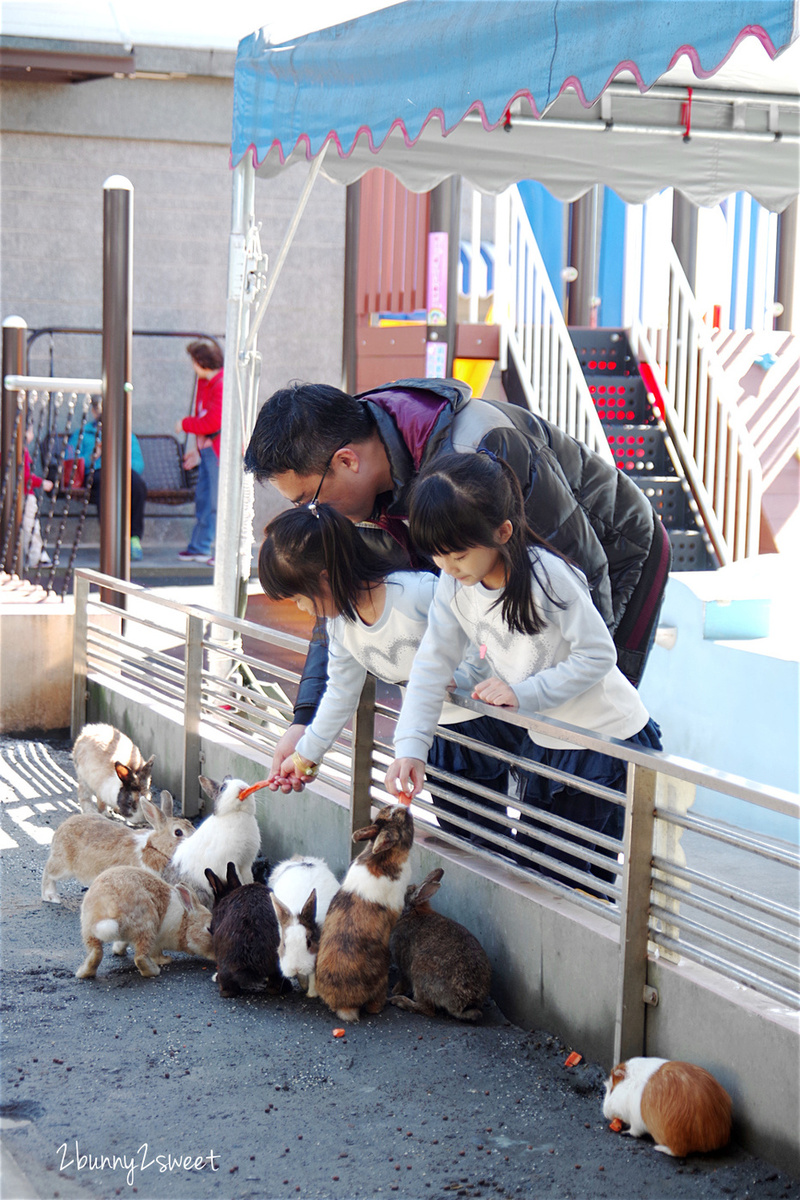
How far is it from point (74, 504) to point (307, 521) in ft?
32.7

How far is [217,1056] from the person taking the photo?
3.13 m

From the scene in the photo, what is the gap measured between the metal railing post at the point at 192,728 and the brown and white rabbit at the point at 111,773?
22cm

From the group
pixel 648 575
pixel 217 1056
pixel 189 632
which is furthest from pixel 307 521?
pixel 189 632

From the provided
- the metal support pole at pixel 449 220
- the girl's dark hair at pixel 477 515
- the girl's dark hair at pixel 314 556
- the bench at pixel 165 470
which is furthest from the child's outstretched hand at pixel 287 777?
the bench at pixel 165 470

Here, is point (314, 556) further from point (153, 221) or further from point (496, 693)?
point (153, 221)

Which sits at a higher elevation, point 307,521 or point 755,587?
point 307,521

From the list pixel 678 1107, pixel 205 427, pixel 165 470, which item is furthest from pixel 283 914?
pixel 165 470

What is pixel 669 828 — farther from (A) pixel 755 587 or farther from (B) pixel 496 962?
(A) pixel 755 587

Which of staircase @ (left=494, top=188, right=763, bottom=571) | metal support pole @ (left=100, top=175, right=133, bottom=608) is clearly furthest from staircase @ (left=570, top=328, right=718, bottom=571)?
metal support pole @ (left=100, top=175, right=133, bottom=608)

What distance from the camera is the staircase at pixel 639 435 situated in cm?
930

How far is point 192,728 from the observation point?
5.32 meters

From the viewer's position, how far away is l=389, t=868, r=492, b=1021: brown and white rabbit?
10.7 feet

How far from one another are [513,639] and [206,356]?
8.82 metres

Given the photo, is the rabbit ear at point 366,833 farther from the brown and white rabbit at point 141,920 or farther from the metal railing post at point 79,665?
the metal railing post at point 79,665
